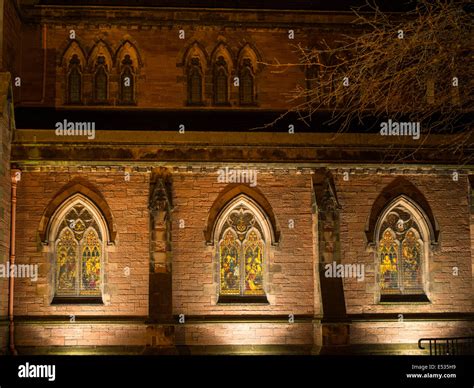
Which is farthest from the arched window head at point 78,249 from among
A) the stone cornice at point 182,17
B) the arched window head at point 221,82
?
the stone cornice at point 182,17

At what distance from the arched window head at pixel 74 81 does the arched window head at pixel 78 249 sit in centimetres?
440

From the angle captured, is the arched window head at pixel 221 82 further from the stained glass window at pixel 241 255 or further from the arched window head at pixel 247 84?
the stained glass window at pixel 241 255

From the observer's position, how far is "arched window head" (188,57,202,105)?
23.7 meters

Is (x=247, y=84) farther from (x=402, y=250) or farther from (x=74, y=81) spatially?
(x=402, y=250)

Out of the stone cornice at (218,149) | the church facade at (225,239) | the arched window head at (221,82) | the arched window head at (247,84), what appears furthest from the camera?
the arched window head at (247,84)

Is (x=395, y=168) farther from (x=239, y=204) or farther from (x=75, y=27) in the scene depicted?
(x=75, y=27)

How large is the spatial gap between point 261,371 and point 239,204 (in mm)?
6095

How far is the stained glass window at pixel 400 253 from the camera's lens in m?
21.1

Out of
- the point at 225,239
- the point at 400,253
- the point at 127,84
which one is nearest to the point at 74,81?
the point at 127,84

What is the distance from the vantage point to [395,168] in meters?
21.0

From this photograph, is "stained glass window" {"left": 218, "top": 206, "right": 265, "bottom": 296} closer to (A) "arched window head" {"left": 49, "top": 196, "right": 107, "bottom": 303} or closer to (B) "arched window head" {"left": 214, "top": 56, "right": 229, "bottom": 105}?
(A) "arched window head" {"left": 49, "top": 196, "right": 107, "bottom": 303}

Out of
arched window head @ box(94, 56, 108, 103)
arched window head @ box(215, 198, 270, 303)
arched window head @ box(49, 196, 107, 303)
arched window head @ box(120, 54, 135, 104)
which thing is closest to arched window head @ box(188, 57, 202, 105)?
arched window head @ box(120, 54, 135, 104)

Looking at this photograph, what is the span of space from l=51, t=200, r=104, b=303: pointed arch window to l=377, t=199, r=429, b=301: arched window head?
793cm

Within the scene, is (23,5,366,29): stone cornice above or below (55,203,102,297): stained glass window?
above
